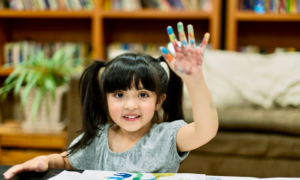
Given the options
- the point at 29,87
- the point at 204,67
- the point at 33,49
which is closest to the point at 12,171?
the point at 29,87

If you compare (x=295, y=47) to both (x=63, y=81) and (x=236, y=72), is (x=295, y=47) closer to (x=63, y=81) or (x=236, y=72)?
(x=236, y=72)

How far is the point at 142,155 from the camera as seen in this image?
2.68 ft

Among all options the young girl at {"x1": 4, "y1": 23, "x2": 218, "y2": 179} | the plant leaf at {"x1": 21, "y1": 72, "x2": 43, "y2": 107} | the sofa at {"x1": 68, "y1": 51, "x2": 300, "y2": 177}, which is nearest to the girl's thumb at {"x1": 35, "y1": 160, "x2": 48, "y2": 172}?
the young girl at {"x1": 4, "y1": 23, "x2": 218, "y2": 179}

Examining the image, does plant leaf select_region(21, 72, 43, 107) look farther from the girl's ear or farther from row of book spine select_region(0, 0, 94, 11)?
the girl's ear

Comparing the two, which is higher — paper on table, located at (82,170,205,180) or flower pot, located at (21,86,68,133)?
paper on table, located at (82,170,205,180)

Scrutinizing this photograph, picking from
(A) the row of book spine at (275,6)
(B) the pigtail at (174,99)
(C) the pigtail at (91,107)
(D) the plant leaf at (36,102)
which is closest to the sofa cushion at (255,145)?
(B) the pigtail at (174,99)

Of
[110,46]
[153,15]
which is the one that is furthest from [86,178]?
[110,46]

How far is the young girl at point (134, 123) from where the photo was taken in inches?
26.4

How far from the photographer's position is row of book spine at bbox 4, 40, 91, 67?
2.58m

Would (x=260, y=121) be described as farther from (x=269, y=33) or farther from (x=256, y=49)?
(x=269, y=33)

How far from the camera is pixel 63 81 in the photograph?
2.15m

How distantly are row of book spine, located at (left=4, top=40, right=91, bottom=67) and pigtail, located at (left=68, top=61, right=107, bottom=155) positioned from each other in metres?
1.63

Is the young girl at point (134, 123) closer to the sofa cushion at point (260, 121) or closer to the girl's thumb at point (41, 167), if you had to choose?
the girl's thumb at point (41, 167)

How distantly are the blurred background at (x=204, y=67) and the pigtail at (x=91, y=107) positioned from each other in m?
0.73
